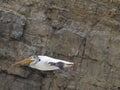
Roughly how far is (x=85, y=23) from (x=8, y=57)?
5.49 feet

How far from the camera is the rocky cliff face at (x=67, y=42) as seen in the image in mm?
9828

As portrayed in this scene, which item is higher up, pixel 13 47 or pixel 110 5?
pixel 110 5

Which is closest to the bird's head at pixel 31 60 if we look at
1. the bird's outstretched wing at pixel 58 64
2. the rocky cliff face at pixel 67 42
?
the bird's outstretched wing at pixel 58 64

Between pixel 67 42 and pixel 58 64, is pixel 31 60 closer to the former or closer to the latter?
pixel 58 64

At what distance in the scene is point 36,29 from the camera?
32.7ft

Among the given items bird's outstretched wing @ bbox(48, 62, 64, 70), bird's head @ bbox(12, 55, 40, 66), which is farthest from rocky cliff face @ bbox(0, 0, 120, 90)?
bird's outstretched wing @ bbox(48, 62, 64, 70)

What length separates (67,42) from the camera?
9.89m

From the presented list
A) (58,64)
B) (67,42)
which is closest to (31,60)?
(58,64)

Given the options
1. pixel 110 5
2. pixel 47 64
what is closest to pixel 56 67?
pixel 47 64

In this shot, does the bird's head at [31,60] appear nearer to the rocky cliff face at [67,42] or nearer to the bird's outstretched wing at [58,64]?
the bird's outstretched wing at [58,64]

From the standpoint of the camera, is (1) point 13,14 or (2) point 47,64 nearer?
(2) point 47,64

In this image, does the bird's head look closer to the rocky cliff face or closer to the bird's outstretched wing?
the bird's outstretched wing

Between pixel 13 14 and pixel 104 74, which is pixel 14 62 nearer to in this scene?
pixel 13 14

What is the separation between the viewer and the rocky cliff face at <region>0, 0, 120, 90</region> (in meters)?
9.83
